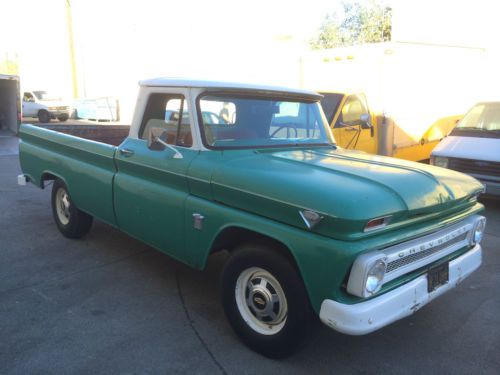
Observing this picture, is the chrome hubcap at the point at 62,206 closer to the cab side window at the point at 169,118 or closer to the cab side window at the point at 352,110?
the cab side window at the point at 169,118

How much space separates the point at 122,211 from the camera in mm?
4211

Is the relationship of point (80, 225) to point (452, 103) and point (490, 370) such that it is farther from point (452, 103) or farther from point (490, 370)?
point (452, 103)

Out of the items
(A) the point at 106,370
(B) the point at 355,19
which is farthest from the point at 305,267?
(B) the point at 355,19

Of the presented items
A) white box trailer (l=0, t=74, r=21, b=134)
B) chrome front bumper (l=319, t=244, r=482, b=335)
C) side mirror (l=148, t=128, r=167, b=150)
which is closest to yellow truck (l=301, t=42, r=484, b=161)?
side mirror (l=148, t=128, r=167, b=150)

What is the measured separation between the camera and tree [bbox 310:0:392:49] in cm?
2659

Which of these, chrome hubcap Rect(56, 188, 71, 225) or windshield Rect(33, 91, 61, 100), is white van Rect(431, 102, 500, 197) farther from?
windshield Rect(33, 91, 61, 100)

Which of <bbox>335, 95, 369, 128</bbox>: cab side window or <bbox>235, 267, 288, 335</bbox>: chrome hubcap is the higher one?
<bbox>335, 95, 369, 128</bbox>: cab side window

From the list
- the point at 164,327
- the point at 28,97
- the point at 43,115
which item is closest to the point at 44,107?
the point at 43,115

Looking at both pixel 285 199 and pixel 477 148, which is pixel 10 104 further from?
pixel 285 199

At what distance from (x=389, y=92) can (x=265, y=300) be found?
651cm

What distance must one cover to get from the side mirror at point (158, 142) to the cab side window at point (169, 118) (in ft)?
0.14

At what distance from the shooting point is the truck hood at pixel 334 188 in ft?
8.61

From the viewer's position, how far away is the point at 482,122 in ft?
24.5

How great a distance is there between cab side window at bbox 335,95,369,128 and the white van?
1.50 m
